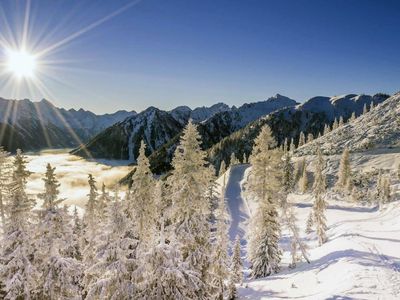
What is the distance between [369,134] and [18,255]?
111 metres

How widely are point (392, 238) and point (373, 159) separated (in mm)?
64446

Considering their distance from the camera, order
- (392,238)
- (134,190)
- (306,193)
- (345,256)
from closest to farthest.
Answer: (134,190)
(345,256)
(392,238)
(306,193)

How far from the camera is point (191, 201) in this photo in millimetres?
17281

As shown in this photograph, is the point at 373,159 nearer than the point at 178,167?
No

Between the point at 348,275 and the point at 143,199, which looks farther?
the point at 348,275

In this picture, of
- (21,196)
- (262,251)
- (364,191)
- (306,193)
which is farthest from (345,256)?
Answer: (306,193)

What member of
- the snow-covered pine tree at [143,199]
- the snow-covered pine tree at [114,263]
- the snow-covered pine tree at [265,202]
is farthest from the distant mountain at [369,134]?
the snow-covered pine tree at [114,263]

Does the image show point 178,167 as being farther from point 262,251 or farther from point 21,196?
point 262,251

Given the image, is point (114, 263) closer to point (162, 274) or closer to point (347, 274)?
point (162, 274)

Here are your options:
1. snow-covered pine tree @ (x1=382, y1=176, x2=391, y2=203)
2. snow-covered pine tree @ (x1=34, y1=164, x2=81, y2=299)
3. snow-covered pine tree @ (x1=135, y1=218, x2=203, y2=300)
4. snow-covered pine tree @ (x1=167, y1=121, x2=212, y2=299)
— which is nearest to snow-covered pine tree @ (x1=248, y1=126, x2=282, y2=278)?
snow-covered pine tree @ (x1=167, y1=121, x2=212, y2=299)

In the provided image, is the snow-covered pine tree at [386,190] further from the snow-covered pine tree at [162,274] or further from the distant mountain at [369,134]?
the snow-covered pine tree at [162,274]

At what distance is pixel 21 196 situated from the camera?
60.0 feet

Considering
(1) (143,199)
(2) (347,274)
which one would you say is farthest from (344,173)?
(1) (143,199)

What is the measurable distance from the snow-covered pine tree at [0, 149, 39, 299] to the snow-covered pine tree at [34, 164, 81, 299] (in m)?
0.44
